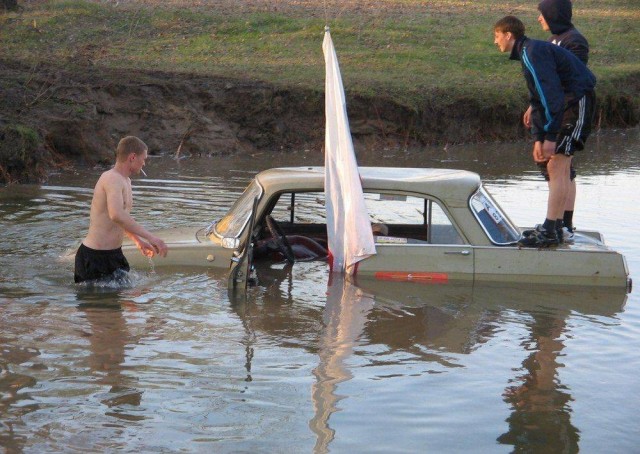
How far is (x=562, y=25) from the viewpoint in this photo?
33.0 feet

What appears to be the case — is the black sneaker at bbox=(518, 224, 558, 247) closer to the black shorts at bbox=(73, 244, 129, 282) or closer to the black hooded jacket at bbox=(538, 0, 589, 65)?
the black hooded jacket at bbox=(538, 0, 589, 65)

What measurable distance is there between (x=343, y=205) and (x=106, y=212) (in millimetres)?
2050

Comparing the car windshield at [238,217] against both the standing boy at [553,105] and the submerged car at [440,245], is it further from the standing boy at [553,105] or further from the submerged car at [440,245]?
the standing boy at [553,105]

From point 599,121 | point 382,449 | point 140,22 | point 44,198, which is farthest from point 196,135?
point 382,449

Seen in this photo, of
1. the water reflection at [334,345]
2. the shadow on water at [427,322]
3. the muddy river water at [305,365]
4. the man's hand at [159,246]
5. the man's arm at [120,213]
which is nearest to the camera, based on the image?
the muddy river water at [305,365]

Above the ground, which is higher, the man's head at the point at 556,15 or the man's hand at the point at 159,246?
the man's head at the point at 556,15

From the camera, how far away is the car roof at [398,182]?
877 cm

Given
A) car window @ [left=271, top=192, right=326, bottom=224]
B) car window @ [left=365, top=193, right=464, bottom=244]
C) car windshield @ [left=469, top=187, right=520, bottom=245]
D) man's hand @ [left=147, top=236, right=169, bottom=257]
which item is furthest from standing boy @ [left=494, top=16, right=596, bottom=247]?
man's hand @ [left=147, top=236, right=169, bottom=257]

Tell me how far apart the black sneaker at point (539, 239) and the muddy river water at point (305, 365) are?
389 mm

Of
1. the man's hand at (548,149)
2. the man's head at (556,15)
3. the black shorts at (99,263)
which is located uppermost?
the man's head at (556,15)

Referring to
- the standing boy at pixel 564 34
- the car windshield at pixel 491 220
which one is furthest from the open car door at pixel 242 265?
the standing boy at pixel 564 34

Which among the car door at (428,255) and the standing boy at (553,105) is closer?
the car door at (428,255)

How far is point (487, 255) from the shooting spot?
8781mm

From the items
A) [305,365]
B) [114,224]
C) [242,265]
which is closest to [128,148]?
[114,224]
